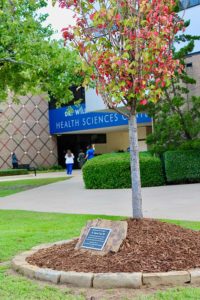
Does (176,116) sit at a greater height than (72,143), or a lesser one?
greater

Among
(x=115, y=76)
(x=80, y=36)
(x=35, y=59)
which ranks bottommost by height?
(x=115, y=76)

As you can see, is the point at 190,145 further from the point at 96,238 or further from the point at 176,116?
the point at 96,238

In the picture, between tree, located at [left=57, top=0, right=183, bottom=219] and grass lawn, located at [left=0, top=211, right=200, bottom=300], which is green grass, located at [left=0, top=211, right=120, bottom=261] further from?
tree, located at [left=57, top=0, right=183, bottom=219]

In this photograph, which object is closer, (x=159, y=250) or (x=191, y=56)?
(x=159, y=250)

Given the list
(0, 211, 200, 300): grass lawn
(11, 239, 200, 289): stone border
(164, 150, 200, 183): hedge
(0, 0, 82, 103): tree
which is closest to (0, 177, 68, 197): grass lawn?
(0, 0, 82, 103): tree

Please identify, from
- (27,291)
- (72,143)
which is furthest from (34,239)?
(72,143)

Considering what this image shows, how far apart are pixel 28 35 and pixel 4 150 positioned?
2324 centimetres

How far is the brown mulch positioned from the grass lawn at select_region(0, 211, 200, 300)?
0.47m

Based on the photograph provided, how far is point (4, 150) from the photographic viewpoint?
132ft

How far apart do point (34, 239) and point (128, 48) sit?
3.66m

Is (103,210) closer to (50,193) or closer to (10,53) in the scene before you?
(50,193)

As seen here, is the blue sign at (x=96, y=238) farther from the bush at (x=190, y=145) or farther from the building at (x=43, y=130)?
the building at (x=43, y=130)

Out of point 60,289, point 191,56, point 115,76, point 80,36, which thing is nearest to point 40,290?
point 60,289

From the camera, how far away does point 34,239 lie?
27.1 feet
